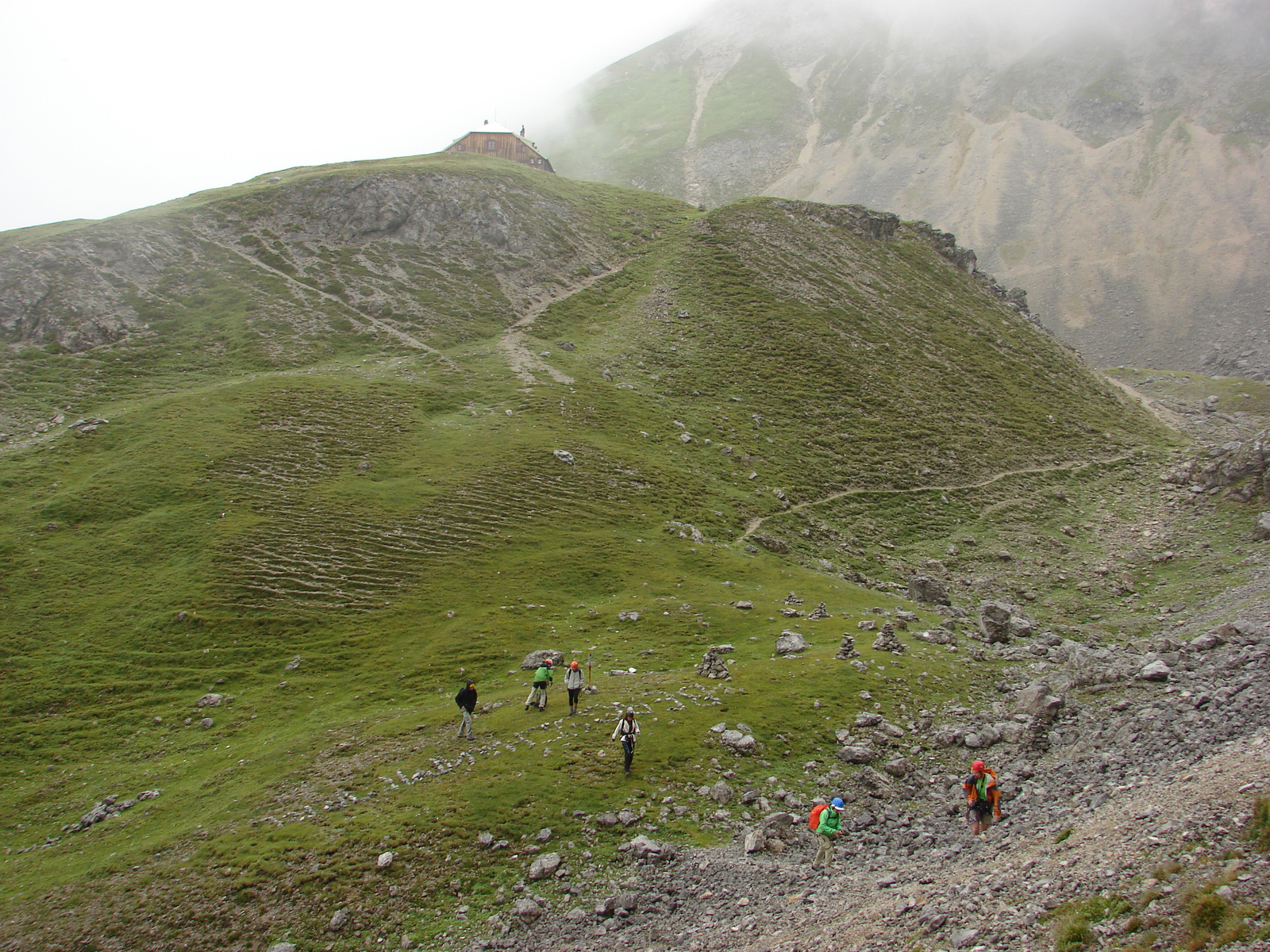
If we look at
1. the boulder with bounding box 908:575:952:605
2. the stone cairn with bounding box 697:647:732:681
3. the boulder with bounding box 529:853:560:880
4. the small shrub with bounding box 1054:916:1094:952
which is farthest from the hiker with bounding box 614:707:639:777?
the boulder with bounding box 908:575:952:605

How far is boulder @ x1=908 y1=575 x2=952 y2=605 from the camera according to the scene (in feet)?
146

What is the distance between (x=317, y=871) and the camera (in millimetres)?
19359

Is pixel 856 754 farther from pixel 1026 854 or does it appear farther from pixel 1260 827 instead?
pixel 1260 827

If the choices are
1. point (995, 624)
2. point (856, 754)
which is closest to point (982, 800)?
point (856, 754)

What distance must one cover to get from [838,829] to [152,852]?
20872 millimetres

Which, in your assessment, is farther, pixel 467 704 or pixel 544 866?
pixel 467 704

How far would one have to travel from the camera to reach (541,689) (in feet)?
89.9

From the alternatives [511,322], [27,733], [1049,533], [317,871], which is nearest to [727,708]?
[317,871]

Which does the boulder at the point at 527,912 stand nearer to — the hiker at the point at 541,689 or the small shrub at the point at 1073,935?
the hiker at the point at 541,689

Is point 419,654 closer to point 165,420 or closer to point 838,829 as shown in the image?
point 838,829

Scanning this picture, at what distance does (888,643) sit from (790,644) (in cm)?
476

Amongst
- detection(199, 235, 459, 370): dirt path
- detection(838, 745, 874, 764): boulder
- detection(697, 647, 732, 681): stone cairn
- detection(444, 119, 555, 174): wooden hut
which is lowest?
detection(838, 745, 874, 764): boulder

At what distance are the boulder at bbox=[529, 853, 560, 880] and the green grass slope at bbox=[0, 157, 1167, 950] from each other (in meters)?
0.54

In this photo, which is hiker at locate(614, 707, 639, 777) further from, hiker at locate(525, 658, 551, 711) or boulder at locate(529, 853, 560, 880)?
hiker at locate(525, 658, 551, 711)
